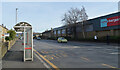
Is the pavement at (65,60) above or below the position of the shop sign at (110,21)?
below

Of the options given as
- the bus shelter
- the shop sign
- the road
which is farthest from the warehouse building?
the bus shelter

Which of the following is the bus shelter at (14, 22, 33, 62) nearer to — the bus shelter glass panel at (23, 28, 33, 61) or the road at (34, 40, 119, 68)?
the bus shelter glass panel at (23, 28, 33, 61)

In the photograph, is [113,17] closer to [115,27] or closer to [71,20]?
[115,27]

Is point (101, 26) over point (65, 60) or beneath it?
over

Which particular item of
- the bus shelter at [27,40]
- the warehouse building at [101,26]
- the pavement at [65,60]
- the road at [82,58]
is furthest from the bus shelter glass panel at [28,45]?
the warehouse building at [101,26]

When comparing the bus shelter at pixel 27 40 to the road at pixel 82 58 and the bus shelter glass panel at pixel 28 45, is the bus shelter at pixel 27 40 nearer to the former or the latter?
the bus shelter glass panel at pixel 28 45

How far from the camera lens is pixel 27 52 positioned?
9.00 meters

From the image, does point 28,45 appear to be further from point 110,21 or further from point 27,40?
point 110,21

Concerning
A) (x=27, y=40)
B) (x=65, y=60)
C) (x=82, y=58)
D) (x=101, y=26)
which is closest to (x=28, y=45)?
(x=27, y=40)

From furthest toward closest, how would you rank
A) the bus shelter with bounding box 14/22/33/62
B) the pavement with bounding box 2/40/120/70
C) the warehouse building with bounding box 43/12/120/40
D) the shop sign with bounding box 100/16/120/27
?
the warehouse building with bounding box 43/12/120/40 → the shop sign with bounding box 100/16/120/27 → the bus shelter with bounding box 14/22/33/62 → the pavement with bounding box 2/40/120/70

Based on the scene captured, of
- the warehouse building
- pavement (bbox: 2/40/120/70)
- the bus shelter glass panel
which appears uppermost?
the warehouse building

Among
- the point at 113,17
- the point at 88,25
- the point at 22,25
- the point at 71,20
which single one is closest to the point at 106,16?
the point at 113,17

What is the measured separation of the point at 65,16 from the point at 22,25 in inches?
1607

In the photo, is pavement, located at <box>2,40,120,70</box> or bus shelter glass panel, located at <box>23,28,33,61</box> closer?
pavement, located at <box>2,40,120,70</box>
